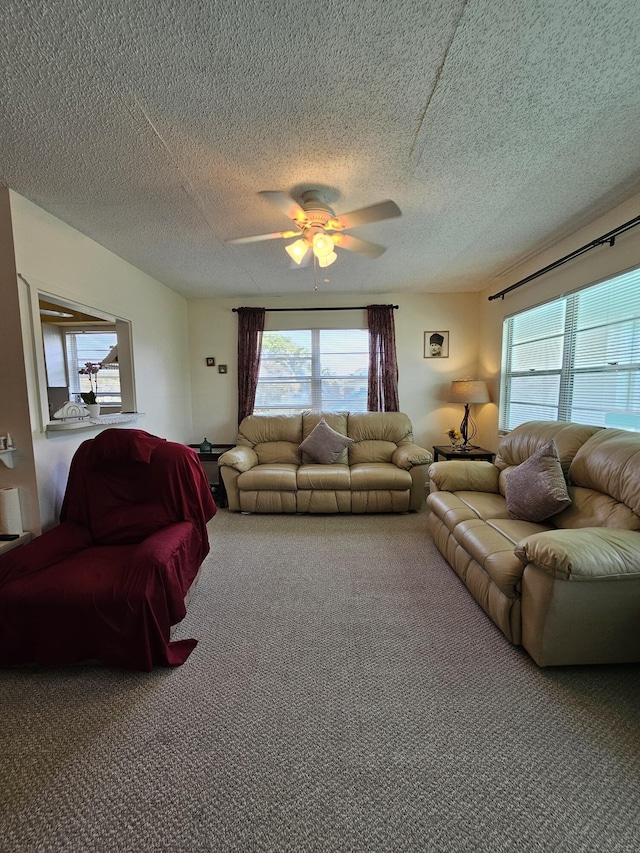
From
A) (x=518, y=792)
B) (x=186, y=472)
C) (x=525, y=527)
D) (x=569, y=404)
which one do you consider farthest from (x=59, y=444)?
(x=569, y=404)

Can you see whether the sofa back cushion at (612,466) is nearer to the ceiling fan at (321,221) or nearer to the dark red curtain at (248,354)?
the ceiling fan at (321,221)

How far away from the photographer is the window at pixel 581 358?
2352 mm

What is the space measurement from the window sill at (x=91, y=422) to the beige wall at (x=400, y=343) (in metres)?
1.50

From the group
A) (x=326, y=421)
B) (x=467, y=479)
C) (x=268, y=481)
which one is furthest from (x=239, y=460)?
(x=467, y=479)

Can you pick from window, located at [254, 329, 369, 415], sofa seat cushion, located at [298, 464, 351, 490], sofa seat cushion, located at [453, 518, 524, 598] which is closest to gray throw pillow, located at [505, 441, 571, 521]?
sofa seat cushion, located at [453, 518, 524, 598]

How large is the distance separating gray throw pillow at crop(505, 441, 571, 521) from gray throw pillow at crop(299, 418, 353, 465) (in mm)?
1964

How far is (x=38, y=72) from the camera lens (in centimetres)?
129

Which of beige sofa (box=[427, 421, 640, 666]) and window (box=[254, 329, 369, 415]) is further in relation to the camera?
window (box=[254, 329, 369, 415])

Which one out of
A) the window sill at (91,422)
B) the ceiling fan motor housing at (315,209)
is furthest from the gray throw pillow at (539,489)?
the window sill at (91,422)

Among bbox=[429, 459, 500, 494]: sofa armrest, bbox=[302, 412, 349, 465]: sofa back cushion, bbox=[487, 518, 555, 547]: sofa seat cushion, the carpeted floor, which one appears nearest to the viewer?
the carpeted floor

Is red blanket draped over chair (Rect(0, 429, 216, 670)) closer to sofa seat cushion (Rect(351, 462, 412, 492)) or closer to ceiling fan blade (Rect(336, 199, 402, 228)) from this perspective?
sofa seat cushion (Rect(351, 462, 412, 492))

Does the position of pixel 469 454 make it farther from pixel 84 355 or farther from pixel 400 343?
pixel 84 355

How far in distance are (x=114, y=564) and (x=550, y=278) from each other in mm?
4069

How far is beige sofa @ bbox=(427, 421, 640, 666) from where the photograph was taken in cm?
153
